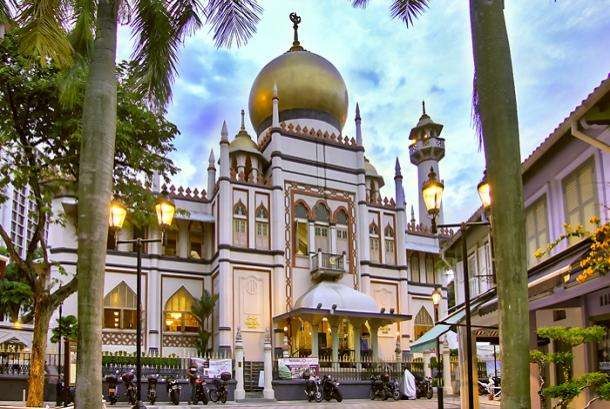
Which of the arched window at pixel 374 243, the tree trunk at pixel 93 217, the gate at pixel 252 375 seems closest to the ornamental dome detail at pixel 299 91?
A: the arched window at pixel 374 243

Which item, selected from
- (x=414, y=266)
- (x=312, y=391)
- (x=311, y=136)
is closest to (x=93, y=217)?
(x=312, y=391)

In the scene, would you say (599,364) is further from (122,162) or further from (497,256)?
(122,162)

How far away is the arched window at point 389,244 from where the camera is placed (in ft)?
132

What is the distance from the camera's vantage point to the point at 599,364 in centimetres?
1364

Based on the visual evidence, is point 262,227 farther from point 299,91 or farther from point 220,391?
point 220,391

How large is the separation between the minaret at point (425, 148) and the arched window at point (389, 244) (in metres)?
8.39

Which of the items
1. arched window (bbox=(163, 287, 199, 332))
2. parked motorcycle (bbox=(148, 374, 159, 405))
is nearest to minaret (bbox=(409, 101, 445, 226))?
arched window (bbox=(163, 287, 199, 332))

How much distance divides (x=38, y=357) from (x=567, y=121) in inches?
501

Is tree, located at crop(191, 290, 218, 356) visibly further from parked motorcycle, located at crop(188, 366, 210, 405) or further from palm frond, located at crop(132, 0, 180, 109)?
palm frond, located at crop(132, 0, 180, 109)

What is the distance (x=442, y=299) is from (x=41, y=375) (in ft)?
92.3

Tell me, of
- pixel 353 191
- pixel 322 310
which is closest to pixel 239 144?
pixel 353 191

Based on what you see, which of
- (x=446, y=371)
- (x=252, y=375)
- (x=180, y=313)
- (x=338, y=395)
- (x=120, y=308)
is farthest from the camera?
(x=180, y=313)

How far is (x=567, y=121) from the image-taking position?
12438mm

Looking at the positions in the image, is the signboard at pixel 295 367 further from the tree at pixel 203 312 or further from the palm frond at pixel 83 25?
the palm frond at pixel 83 25
